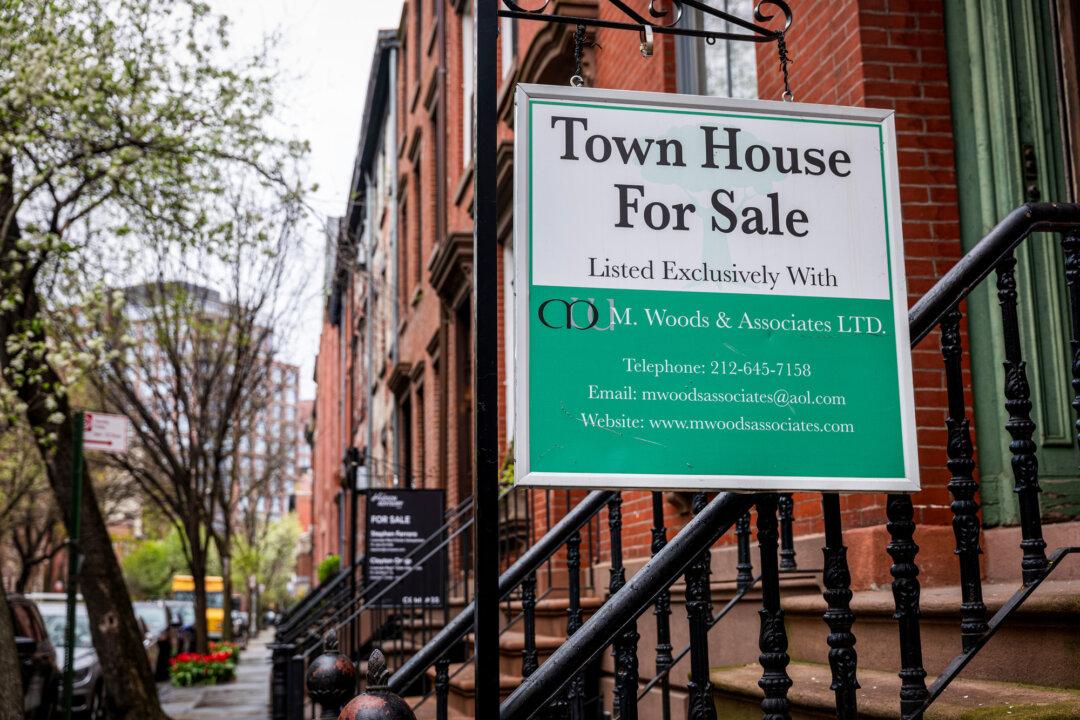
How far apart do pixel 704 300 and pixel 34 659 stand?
37.8 feet

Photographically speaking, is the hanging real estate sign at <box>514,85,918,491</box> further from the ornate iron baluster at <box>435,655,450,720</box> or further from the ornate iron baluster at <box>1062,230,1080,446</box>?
the ornate iron baluster at <box>435,655,450,720</box>

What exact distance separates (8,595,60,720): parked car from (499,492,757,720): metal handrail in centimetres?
1054

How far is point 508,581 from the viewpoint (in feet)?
17.6

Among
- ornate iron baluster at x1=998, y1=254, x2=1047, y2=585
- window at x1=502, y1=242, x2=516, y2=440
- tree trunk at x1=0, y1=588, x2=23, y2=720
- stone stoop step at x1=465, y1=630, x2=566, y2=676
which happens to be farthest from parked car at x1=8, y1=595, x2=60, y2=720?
ornate iron baluster at x1=998, y1=254, x2=1047, y2=585

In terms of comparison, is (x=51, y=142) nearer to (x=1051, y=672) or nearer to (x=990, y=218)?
(x=990, y=218)

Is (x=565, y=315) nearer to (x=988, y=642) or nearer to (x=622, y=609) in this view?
(x=622, y=609)

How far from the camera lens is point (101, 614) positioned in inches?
471

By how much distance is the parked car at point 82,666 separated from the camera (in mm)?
13195

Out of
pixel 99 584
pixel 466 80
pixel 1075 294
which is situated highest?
pixel 466 80

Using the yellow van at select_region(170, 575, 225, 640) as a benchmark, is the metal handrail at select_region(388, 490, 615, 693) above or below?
above

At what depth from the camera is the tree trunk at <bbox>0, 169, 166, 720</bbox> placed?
38.9 feet

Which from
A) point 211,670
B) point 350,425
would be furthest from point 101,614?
point 350,425

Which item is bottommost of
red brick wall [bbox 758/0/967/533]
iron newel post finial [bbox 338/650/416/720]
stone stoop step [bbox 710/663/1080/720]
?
stone stoop step [bbox 710/663/1080/720]

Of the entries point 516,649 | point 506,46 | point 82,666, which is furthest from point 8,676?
point 506,46
